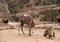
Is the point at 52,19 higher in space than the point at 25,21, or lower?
lower

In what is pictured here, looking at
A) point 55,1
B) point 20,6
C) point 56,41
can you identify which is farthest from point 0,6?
point 56,41

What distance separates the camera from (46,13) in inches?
985

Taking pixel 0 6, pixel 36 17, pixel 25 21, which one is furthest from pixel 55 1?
pixel 25 21

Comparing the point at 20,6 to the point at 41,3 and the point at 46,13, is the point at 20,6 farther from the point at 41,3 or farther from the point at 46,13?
the point at 46,13

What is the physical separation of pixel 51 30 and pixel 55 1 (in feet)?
78.1

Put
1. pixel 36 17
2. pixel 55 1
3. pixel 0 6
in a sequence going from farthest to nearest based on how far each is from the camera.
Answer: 1. pixel 55 1
2. pixel 0 6
3. pixel 36 17

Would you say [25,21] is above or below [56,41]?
above

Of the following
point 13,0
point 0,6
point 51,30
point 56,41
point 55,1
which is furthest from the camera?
point 13,0

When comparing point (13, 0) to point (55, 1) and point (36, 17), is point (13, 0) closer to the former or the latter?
point (55, 1)

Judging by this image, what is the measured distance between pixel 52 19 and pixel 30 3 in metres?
12.5

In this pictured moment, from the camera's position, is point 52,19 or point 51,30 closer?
point 51,30

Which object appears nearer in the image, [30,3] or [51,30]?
[51,30]

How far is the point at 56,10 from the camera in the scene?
Result: 24.6m

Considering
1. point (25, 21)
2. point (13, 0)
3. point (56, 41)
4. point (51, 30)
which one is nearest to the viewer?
point (56, 41)
